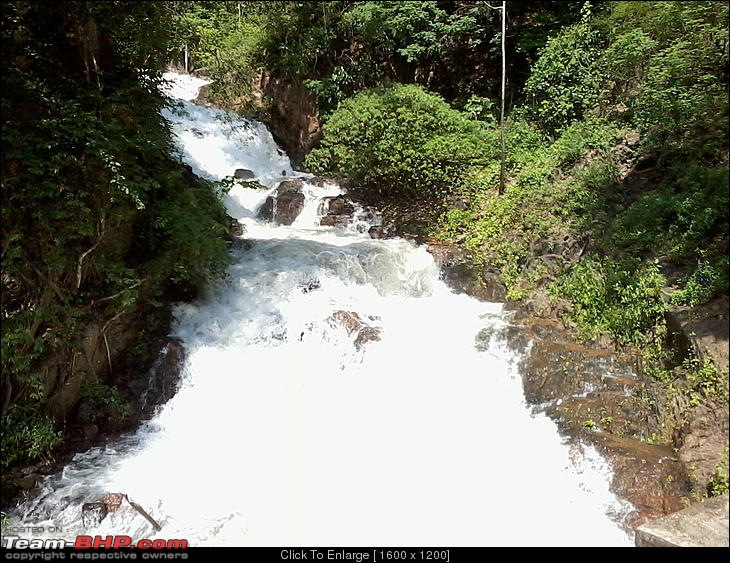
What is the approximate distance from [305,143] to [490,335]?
9.40 m

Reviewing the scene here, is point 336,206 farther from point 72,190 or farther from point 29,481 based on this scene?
point 29,481

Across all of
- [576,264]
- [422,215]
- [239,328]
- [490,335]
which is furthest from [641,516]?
[422,215]

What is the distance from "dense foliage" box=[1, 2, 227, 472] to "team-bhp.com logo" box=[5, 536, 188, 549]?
99 cm

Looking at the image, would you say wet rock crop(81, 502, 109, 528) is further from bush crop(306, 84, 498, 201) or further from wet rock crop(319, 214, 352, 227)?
bush crop(306, 84, 498, 201)

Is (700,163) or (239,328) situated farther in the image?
(239,328)

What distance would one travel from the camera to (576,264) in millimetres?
7508

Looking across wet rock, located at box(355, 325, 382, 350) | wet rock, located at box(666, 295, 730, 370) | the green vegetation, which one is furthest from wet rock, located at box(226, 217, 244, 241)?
wet rock, located at box(666, 295, 730, 370)

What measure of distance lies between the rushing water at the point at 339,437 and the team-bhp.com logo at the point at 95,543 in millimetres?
103

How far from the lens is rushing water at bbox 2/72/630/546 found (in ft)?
15.3

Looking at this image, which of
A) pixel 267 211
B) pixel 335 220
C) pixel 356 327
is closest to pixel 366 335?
pixel 356 327

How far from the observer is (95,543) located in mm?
4379

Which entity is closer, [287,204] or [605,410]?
[605,410]

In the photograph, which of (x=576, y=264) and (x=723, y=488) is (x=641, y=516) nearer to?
(x=723, y=488)

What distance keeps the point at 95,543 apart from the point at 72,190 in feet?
11.0
